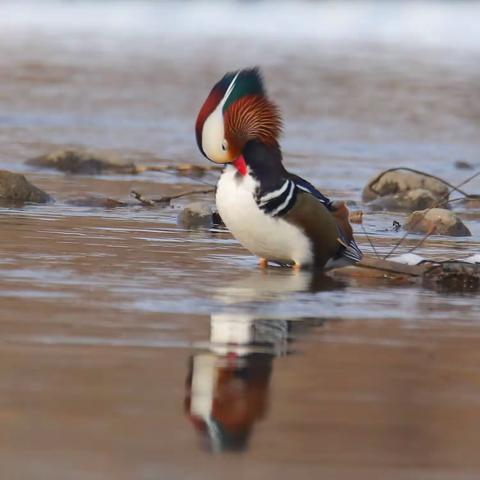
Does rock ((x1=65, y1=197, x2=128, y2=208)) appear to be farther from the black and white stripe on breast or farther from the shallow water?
the black and white stripe on breast

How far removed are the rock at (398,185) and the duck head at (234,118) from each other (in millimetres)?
4378

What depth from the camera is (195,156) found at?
54.3 ft

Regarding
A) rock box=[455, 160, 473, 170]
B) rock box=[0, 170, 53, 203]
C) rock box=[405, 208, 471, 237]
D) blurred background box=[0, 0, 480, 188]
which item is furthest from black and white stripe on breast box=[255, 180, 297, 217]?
rock box=[455, 160, 473, 170]

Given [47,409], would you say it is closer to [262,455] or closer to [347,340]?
[262,455]

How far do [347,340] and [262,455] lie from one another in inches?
76.6

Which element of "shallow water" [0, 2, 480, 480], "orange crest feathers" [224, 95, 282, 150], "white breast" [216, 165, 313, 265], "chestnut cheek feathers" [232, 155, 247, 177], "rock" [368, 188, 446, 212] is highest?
"orange crest feathers" [224, 95, 282, 150]

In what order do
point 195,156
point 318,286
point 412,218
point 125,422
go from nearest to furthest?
point 125,422 < point 318,286 < point 412,218 < point 195,156

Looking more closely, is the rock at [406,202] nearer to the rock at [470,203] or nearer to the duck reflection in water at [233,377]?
the rock at [470,203]

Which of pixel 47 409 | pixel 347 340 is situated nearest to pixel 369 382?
pixel 347 340

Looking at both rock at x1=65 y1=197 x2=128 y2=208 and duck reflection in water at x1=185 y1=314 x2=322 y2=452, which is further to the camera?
rock at x1=65 y1=197 x2=128 y2=208

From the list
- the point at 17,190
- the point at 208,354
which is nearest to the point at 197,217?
the point at 17,190

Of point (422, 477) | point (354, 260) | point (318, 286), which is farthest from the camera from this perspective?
point (354, 260)

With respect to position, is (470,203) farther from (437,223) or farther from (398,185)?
(437,223)

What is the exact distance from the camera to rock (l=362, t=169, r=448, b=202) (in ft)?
43.1
